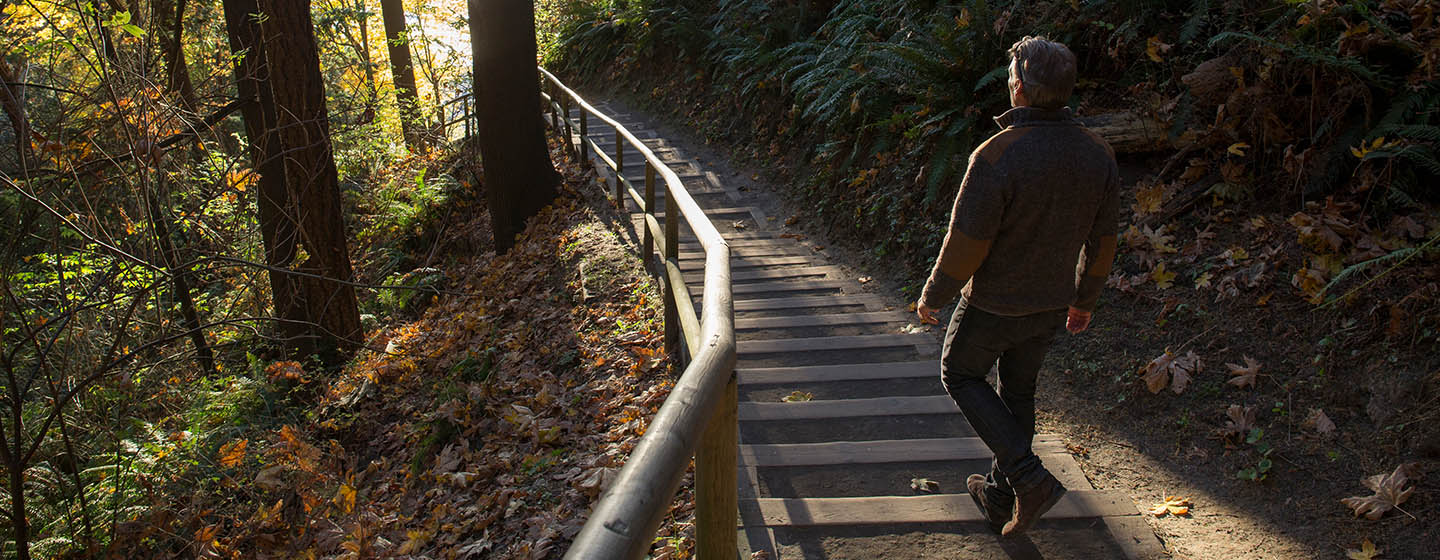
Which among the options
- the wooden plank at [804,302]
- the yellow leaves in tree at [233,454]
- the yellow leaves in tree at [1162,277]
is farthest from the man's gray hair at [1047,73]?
the yellow leaves in tree at [233,454]

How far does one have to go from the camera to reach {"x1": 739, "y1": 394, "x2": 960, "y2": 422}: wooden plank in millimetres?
4480

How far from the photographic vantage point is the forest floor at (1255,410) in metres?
3.54

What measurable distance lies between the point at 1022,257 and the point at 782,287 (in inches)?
164

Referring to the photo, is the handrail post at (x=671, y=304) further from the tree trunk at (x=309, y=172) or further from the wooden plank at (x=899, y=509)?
the tree trunk at (x=309, y=172)

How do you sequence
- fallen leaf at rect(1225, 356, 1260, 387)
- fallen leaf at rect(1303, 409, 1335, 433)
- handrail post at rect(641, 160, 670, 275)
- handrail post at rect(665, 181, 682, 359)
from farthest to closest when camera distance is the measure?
handrail post at rect(641, 160, 670, 275) → handrail post at rect(665, 181, 682, 359) → fallen leaf at rect(1225, 356, 1260, 387) → fallen leaf at rect(1303, 409, 1335, 433)

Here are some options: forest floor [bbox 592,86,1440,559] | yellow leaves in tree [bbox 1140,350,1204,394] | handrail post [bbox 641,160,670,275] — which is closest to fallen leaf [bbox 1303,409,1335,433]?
forest floor [bbox 592,86,1440,559]

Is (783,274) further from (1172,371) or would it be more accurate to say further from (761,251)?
(1172,371)

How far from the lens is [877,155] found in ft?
27.7

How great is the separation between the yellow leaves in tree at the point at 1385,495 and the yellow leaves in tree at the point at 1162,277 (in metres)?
1.78

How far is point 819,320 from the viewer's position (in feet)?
20.2

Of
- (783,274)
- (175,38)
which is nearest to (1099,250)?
(783,274)

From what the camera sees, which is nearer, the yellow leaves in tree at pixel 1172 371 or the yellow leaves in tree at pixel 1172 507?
the yellow leaves in tree at pixel 1172 507

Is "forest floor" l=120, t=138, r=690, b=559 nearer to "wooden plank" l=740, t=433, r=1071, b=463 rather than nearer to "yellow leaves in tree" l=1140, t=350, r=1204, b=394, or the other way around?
"wooden plank" l=740, t=433, r=1071, b=463

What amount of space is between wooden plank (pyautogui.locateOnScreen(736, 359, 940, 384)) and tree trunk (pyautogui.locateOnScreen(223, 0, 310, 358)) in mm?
4208
